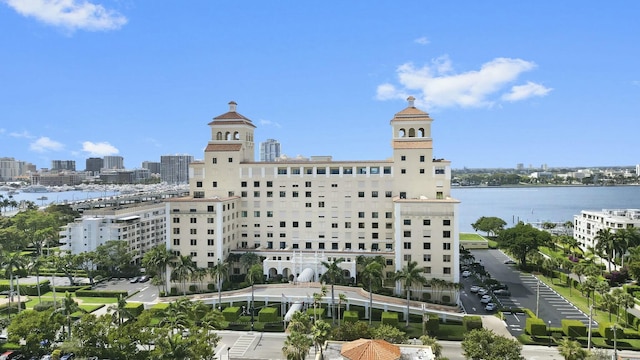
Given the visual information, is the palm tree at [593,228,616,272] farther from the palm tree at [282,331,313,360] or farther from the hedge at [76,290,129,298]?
the hedge at [76,290,129,298]

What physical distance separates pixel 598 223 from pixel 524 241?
1963 centimetres

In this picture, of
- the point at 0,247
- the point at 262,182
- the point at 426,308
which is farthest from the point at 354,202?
the point at 0,247

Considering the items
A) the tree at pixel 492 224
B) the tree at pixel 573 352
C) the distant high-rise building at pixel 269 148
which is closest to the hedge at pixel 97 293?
the tree at pixel 573 352

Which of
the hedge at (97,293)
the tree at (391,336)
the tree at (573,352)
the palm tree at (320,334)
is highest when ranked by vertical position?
the palm tree at (320,334)

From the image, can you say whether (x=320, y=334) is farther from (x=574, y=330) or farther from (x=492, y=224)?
(x=492, y=224)

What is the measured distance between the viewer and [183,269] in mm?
55781

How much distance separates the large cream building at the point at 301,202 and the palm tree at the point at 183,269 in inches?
119

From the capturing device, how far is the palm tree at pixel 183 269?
5578 cm

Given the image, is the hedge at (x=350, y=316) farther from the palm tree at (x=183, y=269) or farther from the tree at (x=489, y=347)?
the palm tree at (x=183, y=269)

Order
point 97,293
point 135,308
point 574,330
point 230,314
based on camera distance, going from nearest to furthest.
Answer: point 574,330, point 230,314, point 135,308, point 97,293

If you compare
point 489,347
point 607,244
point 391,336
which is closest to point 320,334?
point 391,336

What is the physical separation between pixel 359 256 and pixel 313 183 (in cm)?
1333

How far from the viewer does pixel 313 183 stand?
213 feet

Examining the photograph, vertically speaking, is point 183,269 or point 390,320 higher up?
point 183,269
